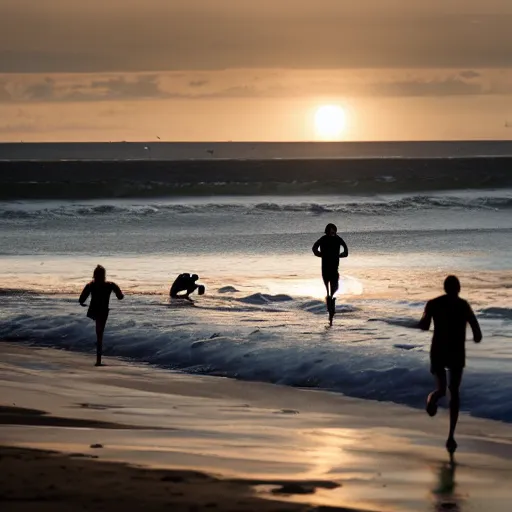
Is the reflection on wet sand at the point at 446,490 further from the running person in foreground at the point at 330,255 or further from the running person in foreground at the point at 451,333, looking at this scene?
the running person in foreground at the point at 330,255

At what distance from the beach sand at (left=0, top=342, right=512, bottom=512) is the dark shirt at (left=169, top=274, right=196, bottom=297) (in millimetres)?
7931

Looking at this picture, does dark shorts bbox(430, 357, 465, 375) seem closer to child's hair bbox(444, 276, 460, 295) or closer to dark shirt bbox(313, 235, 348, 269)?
child's hair bbox(444, 276, 460, 295)

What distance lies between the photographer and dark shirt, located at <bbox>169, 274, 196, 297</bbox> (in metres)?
21.8

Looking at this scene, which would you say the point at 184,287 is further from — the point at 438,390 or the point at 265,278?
the point at 438,390

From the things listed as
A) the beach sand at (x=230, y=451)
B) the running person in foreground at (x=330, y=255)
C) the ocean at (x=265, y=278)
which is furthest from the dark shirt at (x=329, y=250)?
the beach sand at (x=230, y=451)

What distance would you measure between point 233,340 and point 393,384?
3328 millimetres

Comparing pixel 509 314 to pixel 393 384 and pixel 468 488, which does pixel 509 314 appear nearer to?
pixel 393 384

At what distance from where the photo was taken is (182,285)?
21953 millimetres

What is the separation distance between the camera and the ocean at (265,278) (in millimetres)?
14680

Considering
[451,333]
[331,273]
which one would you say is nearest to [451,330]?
[451,333]

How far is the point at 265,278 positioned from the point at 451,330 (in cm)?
1610

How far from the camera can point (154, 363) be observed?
1570 centimetres

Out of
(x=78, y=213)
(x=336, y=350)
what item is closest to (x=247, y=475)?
(x=336, y=350)

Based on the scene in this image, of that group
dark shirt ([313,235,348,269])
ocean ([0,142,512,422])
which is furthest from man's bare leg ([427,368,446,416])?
dark shirt ([313,235,348,269])
